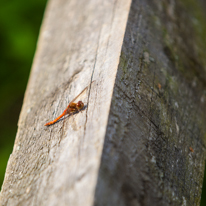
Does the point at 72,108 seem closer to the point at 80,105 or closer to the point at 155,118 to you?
the point at 80,105

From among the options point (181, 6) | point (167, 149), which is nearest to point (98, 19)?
point (181, 6)

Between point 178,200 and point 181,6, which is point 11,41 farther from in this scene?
point 178,200

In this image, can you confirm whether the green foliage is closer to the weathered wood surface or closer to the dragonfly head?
the weathered wood surface

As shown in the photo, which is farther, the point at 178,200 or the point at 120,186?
the point at 178,200

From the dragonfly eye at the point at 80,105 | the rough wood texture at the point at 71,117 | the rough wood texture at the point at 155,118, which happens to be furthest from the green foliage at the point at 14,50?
the dragonfly eye at the point at 80,105

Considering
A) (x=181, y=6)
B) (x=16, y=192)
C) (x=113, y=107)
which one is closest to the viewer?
(x=113, y=107)

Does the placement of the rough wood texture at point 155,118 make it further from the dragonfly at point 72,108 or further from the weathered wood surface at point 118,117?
the dragonfly at point 72,108

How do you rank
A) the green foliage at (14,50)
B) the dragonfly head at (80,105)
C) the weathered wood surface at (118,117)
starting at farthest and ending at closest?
1. the green foliage at (14,50)
2. the dragonfly head at (80,105)
3. the weathered wood surface at (118,117)
